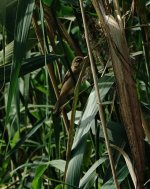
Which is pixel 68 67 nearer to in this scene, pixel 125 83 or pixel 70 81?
pixel 70 81

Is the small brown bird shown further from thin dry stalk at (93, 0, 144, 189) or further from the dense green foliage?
thin dry stalk at (93, 0, 144, 189)

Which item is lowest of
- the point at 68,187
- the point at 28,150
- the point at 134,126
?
the point at 28,150

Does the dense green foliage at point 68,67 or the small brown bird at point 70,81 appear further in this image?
the small brown bird at point 70,81

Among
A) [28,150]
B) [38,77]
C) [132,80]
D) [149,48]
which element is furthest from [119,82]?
[28,150]

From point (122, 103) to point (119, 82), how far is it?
0.03 metres

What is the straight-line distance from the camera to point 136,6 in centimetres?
104

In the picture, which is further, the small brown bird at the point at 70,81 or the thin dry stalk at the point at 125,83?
the small brown bird at the point at 70,81

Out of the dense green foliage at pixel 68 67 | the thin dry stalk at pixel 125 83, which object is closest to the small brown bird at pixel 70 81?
the dense green foliage at pixel 68 67

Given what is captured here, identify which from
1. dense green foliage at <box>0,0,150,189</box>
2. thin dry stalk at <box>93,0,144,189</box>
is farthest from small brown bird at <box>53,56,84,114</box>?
thin dry stalk at <box>93,0,144,189</box>

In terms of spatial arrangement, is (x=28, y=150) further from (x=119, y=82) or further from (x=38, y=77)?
(x=119, y=82)

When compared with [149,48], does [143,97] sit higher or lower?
lower

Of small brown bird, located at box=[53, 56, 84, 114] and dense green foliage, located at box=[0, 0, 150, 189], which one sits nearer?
dense green foliage, located at box=[0, 0, 150, 189]

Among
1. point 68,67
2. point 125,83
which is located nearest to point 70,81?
point 68,67

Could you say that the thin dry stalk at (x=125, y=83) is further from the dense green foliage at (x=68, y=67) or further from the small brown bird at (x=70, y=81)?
the small brown bird at (x=70, y=81)
